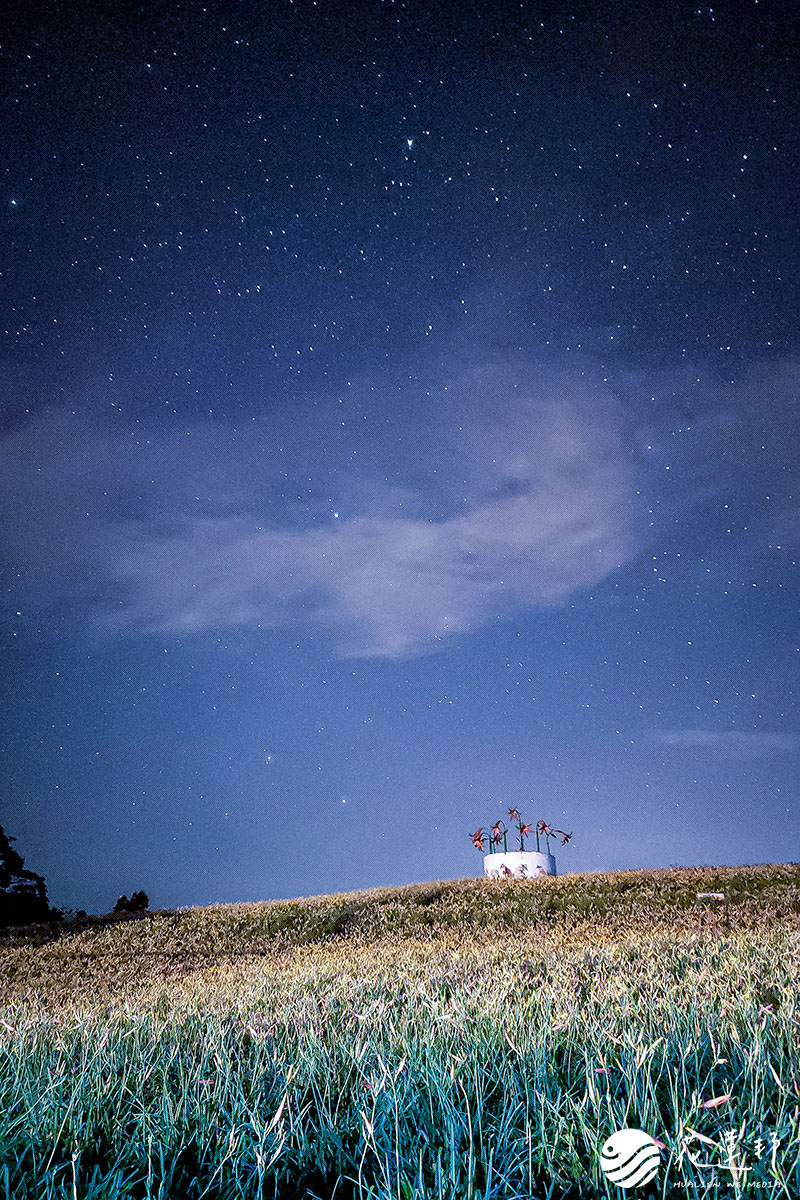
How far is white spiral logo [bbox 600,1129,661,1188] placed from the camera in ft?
5.45

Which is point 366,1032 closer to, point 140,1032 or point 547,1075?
point 547,1075

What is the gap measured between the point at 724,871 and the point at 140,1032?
731 inches

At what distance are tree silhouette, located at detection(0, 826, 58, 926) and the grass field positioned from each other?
54.2ft

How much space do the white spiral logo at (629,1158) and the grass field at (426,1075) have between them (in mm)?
80

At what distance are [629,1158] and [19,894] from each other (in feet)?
85.4

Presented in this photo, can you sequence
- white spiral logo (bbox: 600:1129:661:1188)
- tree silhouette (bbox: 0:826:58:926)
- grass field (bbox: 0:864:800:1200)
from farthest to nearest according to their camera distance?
tree silhouette (bbox: 0:826:58:926) < grass field (bbox: 0:864:800:1200) < white spiral logo (bbox: 600:1129:661:1188)

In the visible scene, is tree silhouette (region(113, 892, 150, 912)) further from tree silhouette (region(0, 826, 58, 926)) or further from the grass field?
the grass field

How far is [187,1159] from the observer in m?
2.45

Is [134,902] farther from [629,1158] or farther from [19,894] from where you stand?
[629,1158]

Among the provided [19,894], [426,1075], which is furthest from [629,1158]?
[19,894]

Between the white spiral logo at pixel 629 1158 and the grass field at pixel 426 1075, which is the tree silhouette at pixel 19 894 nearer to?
the grass field at pixel 426 1075

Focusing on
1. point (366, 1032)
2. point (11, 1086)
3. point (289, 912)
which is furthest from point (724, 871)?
point (11, 1086)

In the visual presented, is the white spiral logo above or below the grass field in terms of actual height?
above

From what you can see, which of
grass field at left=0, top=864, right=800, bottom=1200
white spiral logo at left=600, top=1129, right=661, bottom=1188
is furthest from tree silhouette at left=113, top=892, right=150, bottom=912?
white spiral logo at left=600, top=1129, right=661, bottom=1188
